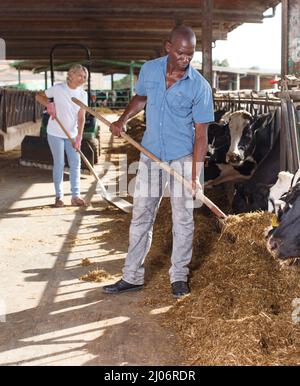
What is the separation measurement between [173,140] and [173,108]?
25cm

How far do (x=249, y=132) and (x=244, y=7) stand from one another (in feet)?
10.8

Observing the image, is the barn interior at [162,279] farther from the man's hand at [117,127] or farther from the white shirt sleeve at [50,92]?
the white shirt sleeve at [50,92]

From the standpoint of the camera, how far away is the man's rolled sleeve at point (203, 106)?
459 cm

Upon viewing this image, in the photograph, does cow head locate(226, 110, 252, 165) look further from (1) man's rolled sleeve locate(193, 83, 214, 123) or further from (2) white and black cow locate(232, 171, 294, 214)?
(1) man's rolled sleeve locate(193, 83, 214, 123)

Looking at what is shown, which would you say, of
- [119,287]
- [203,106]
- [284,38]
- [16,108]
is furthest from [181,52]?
[16,108]

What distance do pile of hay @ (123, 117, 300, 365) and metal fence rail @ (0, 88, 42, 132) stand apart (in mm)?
10239

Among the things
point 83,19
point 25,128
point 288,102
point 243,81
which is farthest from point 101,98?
point 288,102

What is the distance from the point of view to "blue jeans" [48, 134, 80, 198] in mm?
8219

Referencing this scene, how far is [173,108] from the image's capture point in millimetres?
4688

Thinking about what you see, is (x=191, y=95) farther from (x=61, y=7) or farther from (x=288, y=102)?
(x=61, y=7)

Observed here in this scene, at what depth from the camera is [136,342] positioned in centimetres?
399

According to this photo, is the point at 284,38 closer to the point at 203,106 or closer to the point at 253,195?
the point at 203,106

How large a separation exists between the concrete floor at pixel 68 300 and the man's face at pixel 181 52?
1.84m

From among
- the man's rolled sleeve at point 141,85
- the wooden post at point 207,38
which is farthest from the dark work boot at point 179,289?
the wooden post at point 207,38
